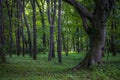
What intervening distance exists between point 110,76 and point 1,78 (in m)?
3.98

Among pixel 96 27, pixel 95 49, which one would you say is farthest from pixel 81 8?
pixel 95 49

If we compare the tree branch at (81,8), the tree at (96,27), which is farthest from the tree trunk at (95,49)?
the tree branch at (81,8)

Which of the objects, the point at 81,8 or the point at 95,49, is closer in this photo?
the point at 81,8

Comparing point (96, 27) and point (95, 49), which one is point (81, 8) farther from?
point (95, 49)

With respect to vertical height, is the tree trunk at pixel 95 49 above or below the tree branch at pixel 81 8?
below

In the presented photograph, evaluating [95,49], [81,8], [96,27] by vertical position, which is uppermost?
[81,8]

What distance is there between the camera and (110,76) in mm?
7930

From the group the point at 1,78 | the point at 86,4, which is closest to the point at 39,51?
the point at 86,4

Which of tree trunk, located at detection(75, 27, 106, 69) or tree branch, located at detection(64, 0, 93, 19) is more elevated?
tree branch, located at detection(64, 0, 93, 19)

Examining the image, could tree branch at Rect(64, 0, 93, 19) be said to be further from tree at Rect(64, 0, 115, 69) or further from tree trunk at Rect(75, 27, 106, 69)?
tree trunk at Rect(75, 27, 106, 69)

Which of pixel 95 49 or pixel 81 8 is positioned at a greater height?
pixel 81 8

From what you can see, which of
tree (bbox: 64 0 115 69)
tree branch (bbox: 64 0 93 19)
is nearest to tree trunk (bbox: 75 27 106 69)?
tree (bbox: 64 0 115 69)

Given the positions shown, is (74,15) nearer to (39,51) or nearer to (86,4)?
(86,4)

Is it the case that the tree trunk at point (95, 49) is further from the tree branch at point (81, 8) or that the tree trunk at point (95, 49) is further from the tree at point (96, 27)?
the tree branch at point (81, 8)
